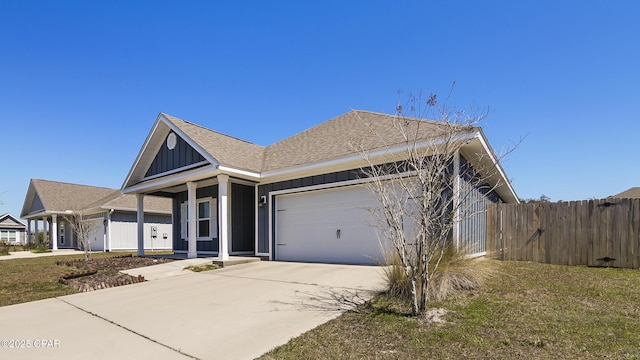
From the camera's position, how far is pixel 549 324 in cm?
398

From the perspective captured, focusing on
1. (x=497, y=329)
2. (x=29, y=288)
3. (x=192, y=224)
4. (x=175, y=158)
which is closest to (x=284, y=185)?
→ (x=192, y=224)

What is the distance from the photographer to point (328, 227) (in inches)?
412

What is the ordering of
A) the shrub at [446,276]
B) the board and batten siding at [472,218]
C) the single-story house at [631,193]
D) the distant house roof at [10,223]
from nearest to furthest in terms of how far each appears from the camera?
the shrub at [446,276], the board and batten siding at [472,218], the single-story house at [631,193], the distant house roof at [10,223]

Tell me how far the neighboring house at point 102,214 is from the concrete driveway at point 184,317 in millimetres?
18694

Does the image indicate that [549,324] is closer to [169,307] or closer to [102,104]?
[169,307]

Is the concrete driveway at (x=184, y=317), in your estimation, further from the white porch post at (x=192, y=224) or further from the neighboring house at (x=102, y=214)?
the neighboring house at (x=102, y=214)

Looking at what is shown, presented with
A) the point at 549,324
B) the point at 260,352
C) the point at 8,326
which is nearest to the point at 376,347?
the point at 260,352

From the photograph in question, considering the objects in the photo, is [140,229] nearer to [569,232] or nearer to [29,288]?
[29,288]

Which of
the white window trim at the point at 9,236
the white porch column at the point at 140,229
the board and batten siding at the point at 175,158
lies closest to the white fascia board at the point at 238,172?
the board and batten siding at the point at 175,158

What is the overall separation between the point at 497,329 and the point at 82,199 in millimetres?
33247

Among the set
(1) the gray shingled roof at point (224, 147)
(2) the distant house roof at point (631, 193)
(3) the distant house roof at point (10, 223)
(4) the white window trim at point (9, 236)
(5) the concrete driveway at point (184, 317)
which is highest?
(1) the gray shingled roof at point (224, 147)

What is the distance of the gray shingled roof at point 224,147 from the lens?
11.3m

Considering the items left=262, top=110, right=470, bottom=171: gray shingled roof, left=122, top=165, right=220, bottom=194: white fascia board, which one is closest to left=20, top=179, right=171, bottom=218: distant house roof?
left=122, top=165, right=220, bottom=194: white fascia board

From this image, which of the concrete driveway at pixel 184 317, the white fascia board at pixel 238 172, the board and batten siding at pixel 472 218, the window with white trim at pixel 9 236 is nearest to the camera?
the concrete driveway at pixel 184 317
